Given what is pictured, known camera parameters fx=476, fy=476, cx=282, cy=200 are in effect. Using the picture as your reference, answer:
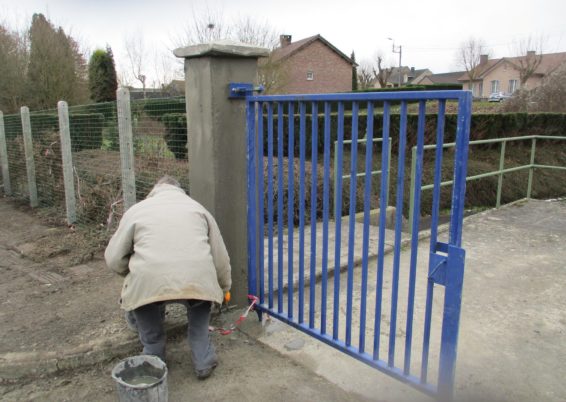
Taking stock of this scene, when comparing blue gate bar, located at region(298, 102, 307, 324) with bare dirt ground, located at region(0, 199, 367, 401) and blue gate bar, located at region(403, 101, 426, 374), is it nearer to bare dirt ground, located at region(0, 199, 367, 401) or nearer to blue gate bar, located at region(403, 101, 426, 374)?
bare dirt ground, located at region(0, 199, 367, 401)

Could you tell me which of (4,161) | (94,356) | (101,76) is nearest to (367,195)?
(94,356)

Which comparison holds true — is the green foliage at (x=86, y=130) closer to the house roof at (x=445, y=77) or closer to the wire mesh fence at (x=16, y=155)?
the wire mesh fence at (x=16, y=155)

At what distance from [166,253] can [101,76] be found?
1754cm

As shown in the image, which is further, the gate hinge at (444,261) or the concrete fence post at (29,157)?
the concrete fence post at (29,157)

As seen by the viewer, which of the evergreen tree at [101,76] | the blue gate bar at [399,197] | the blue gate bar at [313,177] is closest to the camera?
the blue gate bar at [399,197]

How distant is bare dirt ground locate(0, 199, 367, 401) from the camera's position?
262 centimetres

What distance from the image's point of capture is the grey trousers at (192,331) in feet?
8.89

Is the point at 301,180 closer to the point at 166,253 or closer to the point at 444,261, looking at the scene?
the point at 166,253

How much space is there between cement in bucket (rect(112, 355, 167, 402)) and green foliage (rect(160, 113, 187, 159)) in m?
1.96

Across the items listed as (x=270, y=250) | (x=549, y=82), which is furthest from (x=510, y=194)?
(x=270, y=250)

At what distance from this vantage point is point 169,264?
8.00 ft

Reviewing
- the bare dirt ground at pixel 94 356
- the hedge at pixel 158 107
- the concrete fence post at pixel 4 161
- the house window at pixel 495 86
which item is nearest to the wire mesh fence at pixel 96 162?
the hedge at pixel 158 107

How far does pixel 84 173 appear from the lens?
609 centimetres

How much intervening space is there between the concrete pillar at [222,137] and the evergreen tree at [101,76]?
53.4 ft
